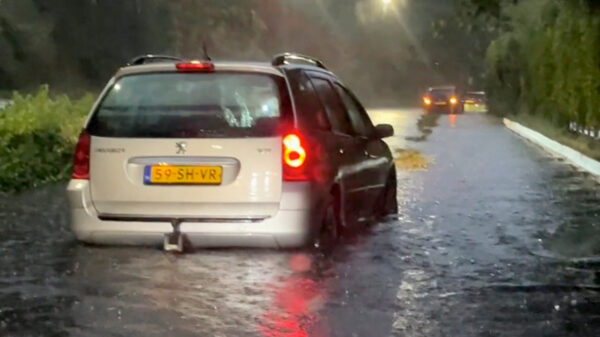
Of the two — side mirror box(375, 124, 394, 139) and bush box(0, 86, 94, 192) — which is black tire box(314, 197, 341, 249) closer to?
side mirror box(375, 124, 394, 139)

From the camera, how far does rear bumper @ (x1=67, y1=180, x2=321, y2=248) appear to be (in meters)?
8.96

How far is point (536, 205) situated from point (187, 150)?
6602mm

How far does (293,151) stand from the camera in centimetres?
911

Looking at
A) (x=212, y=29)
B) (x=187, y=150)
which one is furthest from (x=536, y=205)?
(x=212, y=29)

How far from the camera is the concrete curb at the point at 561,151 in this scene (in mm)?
21159

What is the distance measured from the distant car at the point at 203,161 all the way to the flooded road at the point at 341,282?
353 millimetres

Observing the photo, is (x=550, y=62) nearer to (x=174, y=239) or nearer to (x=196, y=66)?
(x=196, y=66)

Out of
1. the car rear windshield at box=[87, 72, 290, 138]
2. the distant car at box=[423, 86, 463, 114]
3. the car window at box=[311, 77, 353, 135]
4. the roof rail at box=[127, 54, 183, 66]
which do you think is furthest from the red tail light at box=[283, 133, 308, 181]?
the distant car at box=[423, 86, 463, 114]

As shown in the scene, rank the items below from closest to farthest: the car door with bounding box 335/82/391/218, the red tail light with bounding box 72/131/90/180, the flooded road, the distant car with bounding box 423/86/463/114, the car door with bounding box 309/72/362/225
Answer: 1. the flooded road
2. the red tail light with bounding box 72/131/90/180
3. the car door with bounding box 309/72/362/225
4. the car door with bounding box 335/82/391/218
5. the distant car with bounding box 423/86/463/114

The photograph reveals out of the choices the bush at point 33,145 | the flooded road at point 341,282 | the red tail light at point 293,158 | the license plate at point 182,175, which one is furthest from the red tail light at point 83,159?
the bush at point 33,145

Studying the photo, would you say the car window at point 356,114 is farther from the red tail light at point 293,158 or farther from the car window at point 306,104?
the red tail light at point 293,158

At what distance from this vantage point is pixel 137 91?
938 cm

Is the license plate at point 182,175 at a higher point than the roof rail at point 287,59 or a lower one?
lower

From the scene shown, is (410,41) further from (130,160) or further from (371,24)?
(130,160)
